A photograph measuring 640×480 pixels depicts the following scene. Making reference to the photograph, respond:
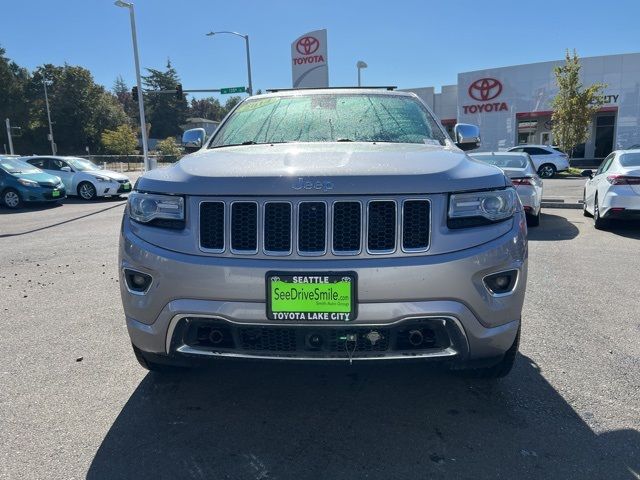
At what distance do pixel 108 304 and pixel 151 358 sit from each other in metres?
2.51

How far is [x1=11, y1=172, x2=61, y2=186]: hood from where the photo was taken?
1470cm

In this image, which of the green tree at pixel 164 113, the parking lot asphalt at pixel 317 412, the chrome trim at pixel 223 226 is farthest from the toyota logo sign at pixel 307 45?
the green tree at pixel 164 113

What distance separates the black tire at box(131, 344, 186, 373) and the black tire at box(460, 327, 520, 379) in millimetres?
1710

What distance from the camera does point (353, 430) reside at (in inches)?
104

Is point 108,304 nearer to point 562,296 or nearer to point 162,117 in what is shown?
point 562,296

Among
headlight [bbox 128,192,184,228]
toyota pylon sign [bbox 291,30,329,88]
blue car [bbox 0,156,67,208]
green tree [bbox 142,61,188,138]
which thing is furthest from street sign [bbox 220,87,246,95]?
green tree [bbox 142,61,188,138]

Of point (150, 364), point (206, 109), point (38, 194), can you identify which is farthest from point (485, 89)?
point (206, 109)

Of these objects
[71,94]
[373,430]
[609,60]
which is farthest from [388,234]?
[71,94]

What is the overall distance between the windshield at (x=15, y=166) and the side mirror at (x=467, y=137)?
Answer: 14616mm

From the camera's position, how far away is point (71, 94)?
63.6 meters

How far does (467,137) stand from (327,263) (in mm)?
2499

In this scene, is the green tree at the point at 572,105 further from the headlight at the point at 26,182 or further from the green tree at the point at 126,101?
the green tree at the point at 126,101

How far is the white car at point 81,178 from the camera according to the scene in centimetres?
1683

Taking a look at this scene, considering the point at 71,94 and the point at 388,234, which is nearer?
the point at 388,234
